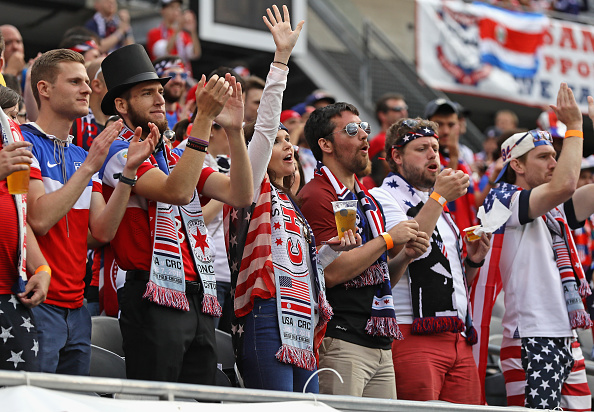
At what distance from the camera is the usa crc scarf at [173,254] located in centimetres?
405

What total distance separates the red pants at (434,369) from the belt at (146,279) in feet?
4.91

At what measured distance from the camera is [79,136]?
5.87m

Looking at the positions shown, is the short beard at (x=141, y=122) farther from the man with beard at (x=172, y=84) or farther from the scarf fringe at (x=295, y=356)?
the man with beard at (x=172, y=84)

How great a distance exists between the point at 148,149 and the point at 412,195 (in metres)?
2.06

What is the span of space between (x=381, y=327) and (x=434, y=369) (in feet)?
1.66

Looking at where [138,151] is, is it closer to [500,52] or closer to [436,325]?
[436,325]

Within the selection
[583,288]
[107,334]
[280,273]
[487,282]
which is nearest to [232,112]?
[280,273]

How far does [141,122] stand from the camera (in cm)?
442

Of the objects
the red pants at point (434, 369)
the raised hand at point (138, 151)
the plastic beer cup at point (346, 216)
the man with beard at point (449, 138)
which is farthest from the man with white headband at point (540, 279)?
the raised hand at point (138, 151)

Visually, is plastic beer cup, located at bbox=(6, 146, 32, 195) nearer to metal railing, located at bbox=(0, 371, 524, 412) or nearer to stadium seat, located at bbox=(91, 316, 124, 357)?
metal railing, located at bbox=(0, 371, 524, 412)

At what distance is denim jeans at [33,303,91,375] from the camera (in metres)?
3.75

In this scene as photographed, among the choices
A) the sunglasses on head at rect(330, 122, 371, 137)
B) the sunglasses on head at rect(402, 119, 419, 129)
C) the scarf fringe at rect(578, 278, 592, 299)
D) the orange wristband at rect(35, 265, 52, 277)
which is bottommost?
the orange wristband at rect(35, 265, 52, 277)

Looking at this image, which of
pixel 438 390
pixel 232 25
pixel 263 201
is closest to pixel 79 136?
pixel 263 201

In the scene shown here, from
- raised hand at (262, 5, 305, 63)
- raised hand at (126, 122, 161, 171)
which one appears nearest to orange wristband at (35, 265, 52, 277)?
raised hand at (126, 122, 161, 171)
